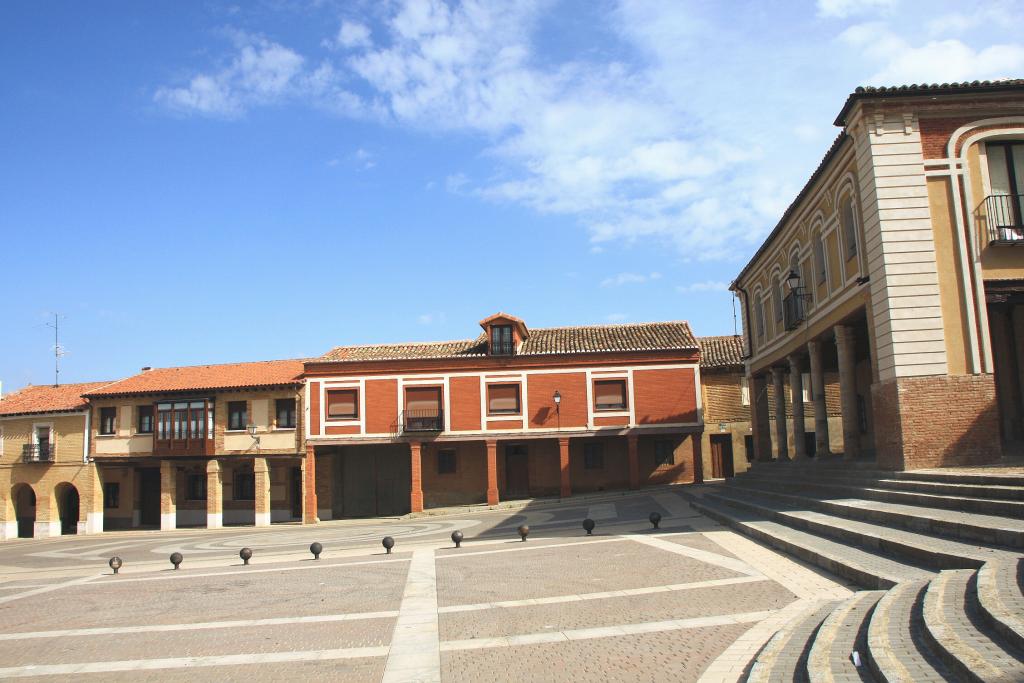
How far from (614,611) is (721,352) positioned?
3000cm

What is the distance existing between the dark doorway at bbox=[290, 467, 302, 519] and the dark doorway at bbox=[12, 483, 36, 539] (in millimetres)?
13930

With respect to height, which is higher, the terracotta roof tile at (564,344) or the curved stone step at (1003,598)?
the terracotta roof tile at (564,344)

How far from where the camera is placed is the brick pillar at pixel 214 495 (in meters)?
34.5

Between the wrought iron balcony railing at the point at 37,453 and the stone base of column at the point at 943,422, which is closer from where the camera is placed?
the stone base of column at the point at 943,422

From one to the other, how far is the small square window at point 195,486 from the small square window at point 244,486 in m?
1.98

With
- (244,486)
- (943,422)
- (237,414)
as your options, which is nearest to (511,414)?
(237,414)

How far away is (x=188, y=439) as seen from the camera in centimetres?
3519

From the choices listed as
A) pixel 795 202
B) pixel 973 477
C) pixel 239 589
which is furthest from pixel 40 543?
pixel 973 477

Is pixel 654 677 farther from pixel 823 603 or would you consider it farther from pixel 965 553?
pixel 965 553

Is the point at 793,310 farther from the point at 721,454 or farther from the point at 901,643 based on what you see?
the point at 901,643

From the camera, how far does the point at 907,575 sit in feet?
27.4

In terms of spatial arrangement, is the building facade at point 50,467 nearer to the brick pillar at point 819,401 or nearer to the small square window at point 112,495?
the small square window at point 112,495

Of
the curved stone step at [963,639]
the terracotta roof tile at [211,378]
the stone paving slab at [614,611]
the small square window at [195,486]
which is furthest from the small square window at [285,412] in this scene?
the curved stone step at [963,639]

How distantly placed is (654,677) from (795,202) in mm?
17464
